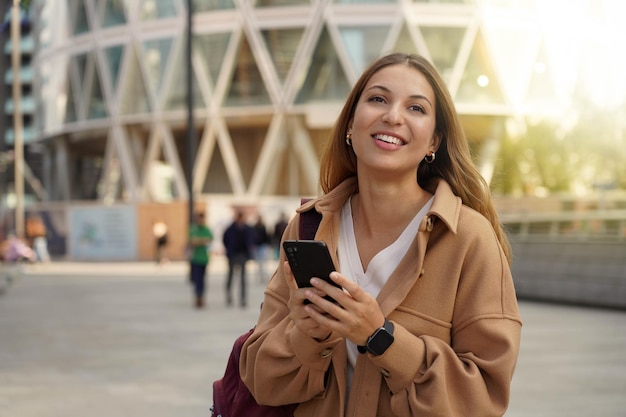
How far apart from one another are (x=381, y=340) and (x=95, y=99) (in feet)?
156

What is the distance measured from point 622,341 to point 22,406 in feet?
24.0

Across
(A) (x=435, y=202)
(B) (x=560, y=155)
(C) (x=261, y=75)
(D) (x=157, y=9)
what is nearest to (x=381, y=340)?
(A) (x=435, y=202)

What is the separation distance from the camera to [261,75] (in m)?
42.3

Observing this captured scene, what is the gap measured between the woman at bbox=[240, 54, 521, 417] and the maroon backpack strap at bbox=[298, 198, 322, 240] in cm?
3

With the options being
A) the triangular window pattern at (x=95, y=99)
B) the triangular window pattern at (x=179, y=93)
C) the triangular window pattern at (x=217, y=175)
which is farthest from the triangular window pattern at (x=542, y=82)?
the triangular window pattern at (x=95, y=99)

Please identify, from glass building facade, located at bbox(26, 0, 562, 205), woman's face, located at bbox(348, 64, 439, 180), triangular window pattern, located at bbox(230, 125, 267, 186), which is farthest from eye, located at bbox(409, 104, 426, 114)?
triangular window pattern, located at bbox(230, 125, 267, 186)

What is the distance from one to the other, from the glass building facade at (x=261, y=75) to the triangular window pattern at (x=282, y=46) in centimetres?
6

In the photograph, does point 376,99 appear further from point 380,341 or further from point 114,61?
point 114,61

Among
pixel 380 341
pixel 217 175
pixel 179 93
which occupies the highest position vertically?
pixel 179 93

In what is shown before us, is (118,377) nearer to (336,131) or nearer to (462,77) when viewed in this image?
(336,131)

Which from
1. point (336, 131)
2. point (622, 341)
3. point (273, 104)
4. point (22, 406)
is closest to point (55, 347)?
point (22, 406)

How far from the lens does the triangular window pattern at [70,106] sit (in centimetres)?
4928

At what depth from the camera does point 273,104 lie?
41562mm

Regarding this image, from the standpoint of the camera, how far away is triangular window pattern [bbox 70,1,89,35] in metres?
49.1
